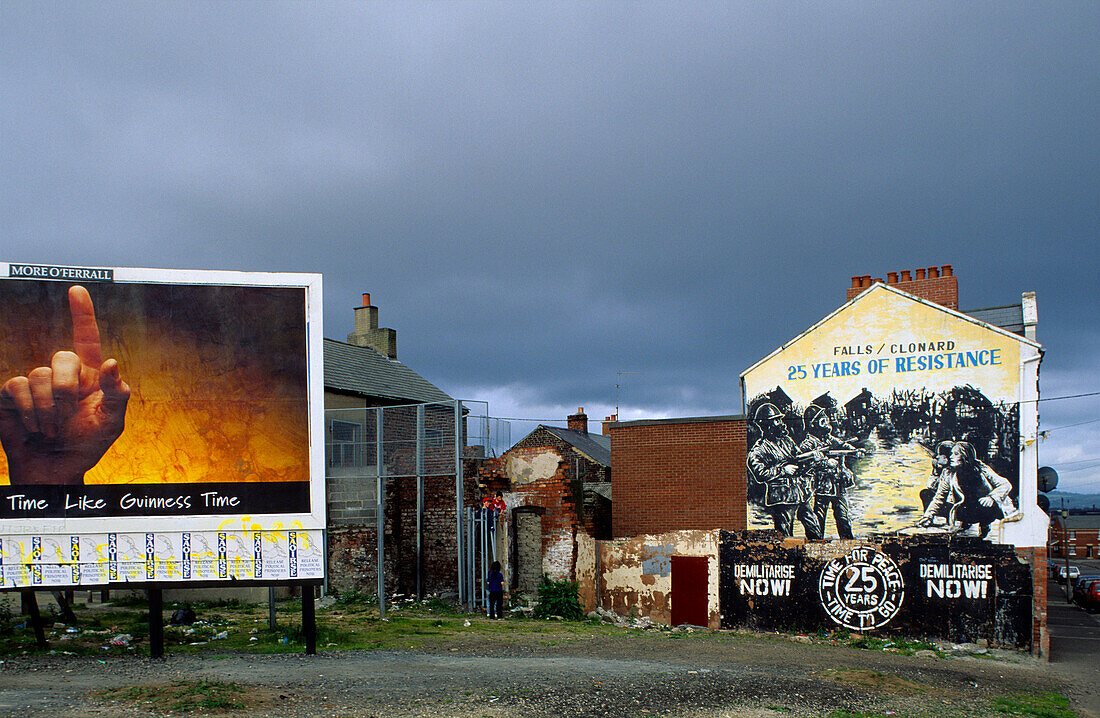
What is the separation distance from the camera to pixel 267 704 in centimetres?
1065

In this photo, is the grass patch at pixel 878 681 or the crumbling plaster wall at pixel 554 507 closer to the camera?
the grass patch at pixel 878 681

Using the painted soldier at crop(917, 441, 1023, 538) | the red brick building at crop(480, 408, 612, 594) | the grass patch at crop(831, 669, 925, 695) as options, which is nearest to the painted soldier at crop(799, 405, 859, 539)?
the painted soldier at crop(917, 441, 1023, 538)

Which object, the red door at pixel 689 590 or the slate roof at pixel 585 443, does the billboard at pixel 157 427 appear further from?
the slate roof at pixel 585 443

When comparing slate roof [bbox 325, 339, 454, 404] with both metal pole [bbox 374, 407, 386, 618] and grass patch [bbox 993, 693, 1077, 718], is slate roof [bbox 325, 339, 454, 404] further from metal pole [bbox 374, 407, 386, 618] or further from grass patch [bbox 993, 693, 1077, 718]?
grass patch [bbox 993, 693, 1077, 718]

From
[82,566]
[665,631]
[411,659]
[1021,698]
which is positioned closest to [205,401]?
[82,566]

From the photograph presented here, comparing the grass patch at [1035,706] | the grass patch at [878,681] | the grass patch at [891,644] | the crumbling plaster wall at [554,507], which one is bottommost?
the grass patch at [891,644]

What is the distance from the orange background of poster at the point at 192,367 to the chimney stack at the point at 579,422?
26345mm

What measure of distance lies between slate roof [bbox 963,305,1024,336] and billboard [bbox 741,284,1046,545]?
225 centimetres

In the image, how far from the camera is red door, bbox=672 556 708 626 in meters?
20.2

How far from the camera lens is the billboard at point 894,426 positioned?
18.5m

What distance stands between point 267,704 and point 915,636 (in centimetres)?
1412

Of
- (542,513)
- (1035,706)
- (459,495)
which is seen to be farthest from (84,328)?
(1035,706)

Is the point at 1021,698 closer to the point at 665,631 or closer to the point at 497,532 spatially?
the point at 665,631

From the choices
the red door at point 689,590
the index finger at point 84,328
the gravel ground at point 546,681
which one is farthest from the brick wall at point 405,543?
the index finger at point 84,328
